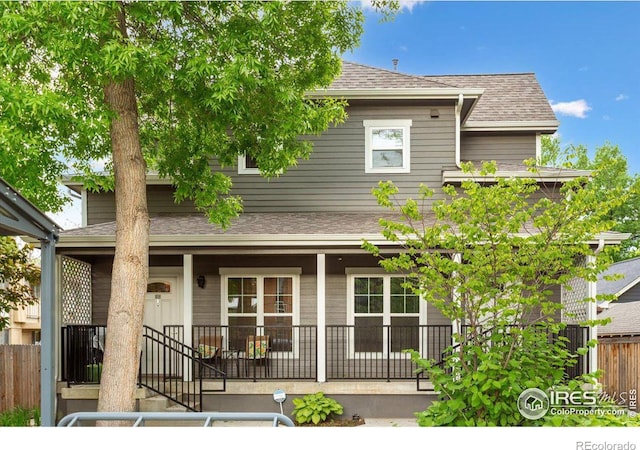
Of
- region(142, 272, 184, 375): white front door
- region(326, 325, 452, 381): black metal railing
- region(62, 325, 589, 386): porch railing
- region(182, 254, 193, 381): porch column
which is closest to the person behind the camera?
region(182, 254, 193, 381): porch column

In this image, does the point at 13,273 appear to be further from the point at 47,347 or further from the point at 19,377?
the point at 47,347

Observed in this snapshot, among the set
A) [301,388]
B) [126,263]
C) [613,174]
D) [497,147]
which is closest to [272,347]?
[301,388]

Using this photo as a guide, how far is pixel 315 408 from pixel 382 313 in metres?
2.69

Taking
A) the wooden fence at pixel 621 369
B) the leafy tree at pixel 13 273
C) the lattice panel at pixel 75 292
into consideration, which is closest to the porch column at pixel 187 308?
the lattice panel at pixel 75 292

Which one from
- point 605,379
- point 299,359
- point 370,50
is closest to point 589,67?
point 370,50

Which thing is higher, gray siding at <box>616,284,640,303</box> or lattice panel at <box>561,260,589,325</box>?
lattice panel at <box>561,260,589,325</box>

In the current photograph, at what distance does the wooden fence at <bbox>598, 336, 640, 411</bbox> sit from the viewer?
36.3ft

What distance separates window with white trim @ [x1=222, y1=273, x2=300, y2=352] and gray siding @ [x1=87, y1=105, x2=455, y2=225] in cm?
142

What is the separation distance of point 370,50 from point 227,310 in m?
6.80

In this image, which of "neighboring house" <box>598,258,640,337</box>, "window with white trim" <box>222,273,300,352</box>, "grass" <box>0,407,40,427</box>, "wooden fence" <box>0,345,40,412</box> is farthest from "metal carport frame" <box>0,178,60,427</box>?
"neighboring house" <box>598,258,640,337</box>

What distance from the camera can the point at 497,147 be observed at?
12906mm

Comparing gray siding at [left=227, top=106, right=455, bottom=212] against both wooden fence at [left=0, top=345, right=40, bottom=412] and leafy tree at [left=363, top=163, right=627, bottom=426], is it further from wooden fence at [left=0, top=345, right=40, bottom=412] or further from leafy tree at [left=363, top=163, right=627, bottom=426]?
wooden fence at [left=0, top=345, right=40, bottom=412]

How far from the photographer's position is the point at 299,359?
10844 millimetres

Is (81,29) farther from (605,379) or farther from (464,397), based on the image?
(605,379)
